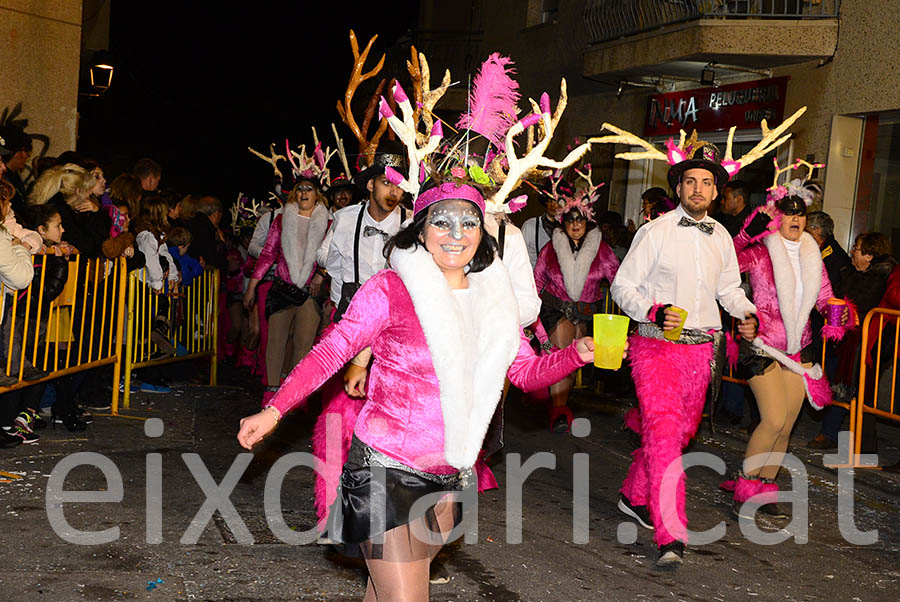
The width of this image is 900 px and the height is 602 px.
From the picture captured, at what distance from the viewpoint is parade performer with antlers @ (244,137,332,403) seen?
30.0 ft

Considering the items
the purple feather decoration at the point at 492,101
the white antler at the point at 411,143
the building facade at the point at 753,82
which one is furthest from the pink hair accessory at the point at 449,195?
the building facade at the point at 753,82

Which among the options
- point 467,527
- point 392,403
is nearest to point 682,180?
point 467,527

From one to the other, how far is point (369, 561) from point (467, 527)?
2.50 metres

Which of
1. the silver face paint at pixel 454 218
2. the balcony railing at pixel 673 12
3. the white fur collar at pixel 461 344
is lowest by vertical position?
the white fur collar at pixel 461 344

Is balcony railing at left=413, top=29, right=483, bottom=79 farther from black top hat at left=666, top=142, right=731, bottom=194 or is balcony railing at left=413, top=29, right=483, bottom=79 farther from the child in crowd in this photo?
black top hat at left=666, top=142, right=731, bottom=194

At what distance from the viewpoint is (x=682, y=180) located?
250 inches

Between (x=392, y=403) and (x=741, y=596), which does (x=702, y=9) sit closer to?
(x=741, y=596)

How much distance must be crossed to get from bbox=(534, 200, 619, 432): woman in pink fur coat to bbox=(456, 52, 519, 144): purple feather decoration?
4662 mm

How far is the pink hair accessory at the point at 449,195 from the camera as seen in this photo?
3.89 metres

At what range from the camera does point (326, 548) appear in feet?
18.2

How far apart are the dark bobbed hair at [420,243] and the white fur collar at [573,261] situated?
20.0ft

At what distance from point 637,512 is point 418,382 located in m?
3.08

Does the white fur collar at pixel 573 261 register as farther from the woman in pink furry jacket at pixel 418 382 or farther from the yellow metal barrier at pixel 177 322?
the woman in pink furry jacket at pixel 418 382

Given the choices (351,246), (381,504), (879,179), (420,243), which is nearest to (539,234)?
(351,246)
